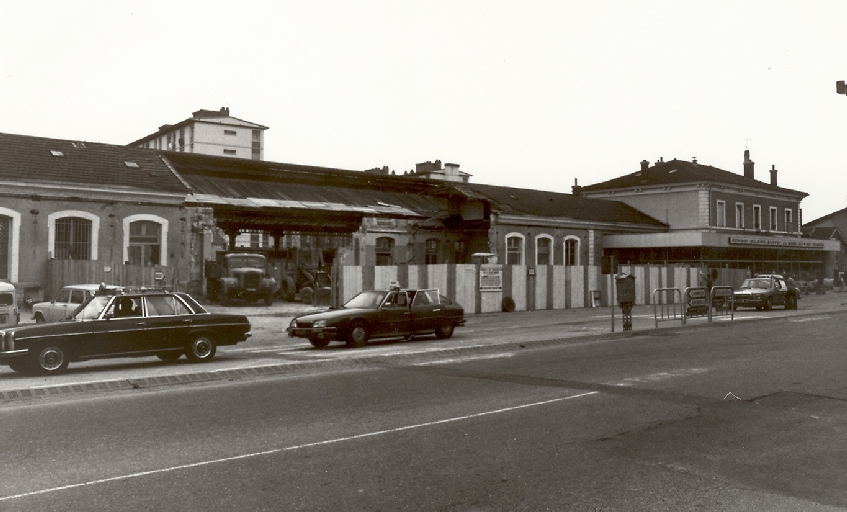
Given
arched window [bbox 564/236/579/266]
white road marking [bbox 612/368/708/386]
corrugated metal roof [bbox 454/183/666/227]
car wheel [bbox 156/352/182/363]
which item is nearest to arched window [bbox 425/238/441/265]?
corrugated metal roof [bbox 454/183/666/227]

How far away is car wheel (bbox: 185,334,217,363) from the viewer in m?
15.8

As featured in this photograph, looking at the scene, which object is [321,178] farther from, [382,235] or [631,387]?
[631,387]

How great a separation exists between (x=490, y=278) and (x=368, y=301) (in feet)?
44.4

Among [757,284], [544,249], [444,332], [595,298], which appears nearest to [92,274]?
[444,332]

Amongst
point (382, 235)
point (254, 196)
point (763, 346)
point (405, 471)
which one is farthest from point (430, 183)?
point (405, 471)

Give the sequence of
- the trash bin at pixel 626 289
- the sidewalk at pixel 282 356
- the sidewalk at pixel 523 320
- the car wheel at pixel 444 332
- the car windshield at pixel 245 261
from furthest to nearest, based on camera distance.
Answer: the car windshield at pixel 245 261 → the sidewalk at pixel 523 320 → the trash bin at pixel 626 289 → the car wheel at pixel 444 332 → the sidewalk at pixel 282 356

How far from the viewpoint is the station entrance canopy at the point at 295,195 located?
33.8 meters

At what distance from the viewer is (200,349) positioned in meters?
16.0

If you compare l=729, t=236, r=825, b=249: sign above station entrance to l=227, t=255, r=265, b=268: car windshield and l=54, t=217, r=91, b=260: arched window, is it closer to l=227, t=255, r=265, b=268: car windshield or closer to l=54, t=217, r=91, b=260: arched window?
l=227, t=255, r=265, b=268: car windshield

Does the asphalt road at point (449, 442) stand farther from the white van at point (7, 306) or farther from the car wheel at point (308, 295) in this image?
the car wheel at point (308, 295)

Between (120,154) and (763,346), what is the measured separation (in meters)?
25.5

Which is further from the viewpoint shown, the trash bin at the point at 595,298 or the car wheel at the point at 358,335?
the trash bin at the point at 595,298

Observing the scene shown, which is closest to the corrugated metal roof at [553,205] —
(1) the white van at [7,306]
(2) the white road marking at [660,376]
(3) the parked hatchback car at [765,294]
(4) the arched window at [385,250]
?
(4) the arched window at [385,250]

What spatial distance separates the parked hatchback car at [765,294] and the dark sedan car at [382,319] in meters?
16.1
